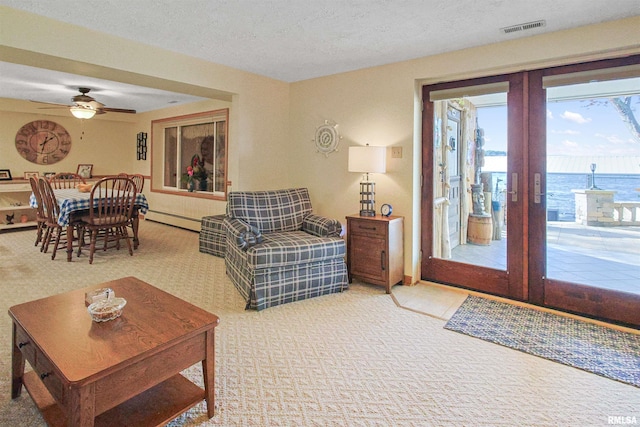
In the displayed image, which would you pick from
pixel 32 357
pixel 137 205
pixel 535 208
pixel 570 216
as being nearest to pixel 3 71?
pixel 137 205

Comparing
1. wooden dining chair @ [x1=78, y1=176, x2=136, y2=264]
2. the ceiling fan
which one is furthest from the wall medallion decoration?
the ceiling fan

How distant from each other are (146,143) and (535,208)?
7.13 meters

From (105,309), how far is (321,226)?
220 centimetres

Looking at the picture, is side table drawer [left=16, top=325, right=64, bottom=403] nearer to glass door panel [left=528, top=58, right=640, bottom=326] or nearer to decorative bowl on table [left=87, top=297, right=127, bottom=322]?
decorative bowl on table [left=87, top=297, right=127, bottom=322]

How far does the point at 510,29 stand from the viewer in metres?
2.82

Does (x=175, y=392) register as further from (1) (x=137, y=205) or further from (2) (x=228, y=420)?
A: (1) (x=137, y=205)

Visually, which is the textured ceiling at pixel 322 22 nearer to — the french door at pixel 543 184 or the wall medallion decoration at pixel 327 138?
the french door at pixel 543 184

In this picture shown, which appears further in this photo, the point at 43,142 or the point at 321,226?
the point at 43,142

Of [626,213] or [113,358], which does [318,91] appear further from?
[113,358]

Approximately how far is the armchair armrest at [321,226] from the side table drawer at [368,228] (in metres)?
0.16

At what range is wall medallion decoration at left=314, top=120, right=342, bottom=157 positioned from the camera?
13.9ft

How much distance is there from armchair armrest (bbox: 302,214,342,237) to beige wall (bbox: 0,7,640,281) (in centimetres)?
61

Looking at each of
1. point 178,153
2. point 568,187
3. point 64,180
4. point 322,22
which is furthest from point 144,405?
point 178,153

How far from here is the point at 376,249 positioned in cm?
348
